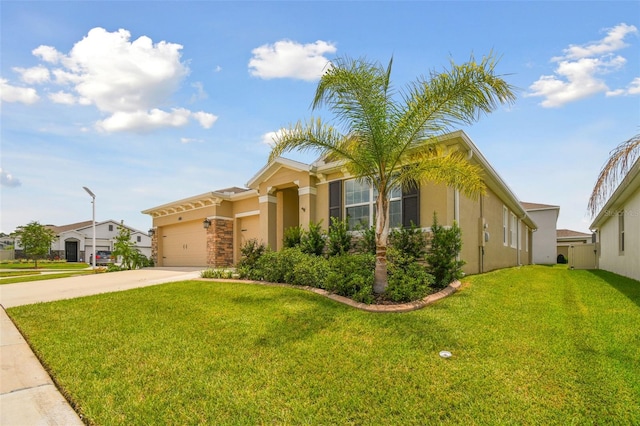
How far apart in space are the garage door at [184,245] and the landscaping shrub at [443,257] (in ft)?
40.2

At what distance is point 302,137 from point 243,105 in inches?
116

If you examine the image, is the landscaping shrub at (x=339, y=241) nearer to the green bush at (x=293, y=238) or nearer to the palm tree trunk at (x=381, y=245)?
the green bush at (x=293, y=238)

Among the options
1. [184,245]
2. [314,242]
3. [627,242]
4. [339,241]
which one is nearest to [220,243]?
[184,245]

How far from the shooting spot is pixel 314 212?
12.2 metres

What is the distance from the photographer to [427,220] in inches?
365

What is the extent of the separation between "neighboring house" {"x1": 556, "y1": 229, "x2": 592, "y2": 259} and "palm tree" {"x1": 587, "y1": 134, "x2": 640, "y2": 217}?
30.1m

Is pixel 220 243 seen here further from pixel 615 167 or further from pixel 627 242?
pixel 627 242

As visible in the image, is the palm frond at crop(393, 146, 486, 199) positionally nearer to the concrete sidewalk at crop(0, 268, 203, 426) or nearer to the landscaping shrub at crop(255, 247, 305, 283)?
the landscaping shrub at crop(255, 247, 305, 283)

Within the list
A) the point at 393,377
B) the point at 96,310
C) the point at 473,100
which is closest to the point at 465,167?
the point at 473,100

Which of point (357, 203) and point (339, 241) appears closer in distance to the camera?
point (339, 241)

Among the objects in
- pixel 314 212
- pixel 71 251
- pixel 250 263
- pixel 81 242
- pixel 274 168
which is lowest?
pixel 71 251

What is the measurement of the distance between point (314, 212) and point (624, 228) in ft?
32.9

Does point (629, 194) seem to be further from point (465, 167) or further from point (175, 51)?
point (175, 51)

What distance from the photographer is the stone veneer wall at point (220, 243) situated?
52.5 feet
